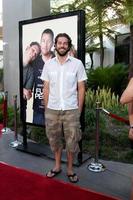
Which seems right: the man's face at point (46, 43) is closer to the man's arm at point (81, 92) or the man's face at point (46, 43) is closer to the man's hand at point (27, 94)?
the man's hand at point (27, 94)

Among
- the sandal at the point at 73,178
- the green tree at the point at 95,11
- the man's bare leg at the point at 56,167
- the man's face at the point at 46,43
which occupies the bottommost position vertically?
the sandal at the point at 73,178

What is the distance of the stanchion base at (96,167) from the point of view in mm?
4809

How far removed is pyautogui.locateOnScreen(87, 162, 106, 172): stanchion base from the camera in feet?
15.8

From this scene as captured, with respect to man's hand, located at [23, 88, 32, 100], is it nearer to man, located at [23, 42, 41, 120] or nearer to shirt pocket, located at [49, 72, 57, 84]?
man, located at [23, 42, 41, 120]

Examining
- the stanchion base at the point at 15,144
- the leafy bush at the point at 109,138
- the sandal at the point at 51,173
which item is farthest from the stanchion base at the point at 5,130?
the sandal at the point at 51,173

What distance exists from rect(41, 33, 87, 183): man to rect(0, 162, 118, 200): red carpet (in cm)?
29

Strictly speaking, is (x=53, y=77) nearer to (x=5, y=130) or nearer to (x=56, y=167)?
(x=56, y=167)

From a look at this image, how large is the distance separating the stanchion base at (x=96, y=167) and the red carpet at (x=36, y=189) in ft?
2.24

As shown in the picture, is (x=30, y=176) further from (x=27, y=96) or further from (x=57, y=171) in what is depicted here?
(x=27, y=96)

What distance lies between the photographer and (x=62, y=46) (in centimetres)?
425

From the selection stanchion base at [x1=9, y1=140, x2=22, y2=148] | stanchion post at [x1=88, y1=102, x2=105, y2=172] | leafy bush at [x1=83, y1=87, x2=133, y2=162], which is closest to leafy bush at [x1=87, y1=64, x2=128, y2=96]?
leafy bush at [x1=83, y1=87, x2=133, y2=162]

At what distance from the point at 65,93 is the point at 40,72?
1255mm

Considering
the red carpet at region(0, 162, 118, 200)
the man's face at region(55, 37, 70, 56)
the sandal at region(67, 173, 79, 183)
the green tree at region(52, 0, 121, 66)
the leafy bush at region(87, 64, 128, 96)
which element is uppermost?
the green tree at region(52, 0, 121, 66)

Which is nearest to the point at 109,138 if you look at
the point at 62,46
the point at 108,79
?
the point at 62,46
